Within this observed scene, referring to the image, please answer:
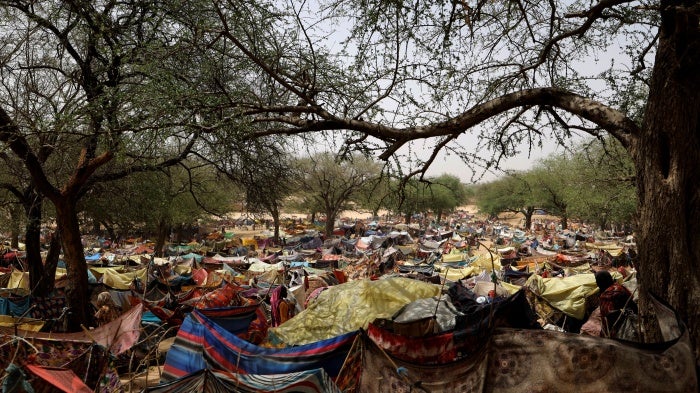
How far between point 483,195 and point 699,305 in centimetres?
5955

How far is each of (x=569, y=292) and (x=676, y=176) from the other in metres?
6.28

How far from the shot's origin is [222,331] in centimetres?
453

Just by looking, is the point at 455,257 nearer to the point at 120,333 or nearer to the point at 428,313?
the point at 428,313

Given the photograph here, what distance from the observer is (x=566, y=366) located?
2836 millimetres

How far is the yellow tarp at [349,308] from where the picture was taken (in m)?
6.08

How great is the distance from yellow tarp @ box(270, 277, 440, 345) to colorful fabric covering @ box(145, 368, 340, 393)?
2329 millimetres

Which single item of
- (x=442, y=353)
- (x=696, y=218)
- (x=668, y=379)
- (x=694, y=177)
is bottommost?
(x=442, y=353)

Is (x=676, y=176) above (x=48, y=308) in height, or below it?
above

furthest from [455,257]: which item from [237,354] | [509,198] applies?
[509,198]

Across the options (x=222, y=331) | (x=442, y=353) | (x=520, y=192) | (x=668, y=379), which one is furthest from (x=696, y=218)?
(x=520, y=192)

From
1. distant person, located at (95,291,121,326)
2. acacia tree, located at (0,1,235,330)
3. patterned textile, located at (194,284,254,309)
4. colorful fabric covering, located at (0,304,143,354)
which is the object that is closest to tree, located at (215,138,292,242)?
acacia tree, located at (0,1,235,330)

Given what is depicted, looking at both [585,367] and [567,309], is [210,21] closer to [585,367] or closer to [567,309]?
[585,367]

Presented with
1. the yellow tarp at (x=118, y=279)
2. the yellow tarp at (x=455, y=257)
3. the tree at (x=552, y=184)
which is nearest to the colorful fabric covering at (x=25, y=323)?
the yellow tarp at (x=118, y=279)

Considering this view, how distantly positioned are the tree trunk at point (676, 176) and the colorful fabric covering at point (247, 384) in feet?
8.86
